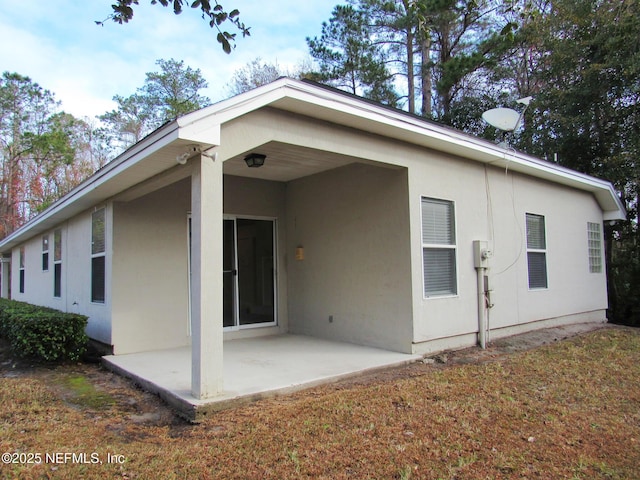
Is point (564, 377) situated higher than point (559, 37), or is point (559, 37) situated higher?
point (559, 37)

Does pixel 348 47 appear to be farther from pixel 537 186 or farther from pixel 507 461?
pixel 507 461

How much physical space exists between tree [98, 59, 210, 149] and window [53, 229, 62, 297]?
14163mm

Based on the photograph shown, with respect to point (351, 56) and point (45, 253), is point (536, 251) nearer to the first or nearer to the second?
point (45, 253)

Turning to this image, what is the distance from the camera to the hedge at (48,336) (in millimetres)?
5852

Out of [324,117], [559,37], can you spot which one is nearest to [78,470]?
[324,117]

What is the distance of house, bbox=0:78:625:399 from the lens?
4.43 metres

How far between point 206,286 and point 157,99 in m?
21.2

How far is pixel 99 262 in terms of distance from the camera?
689cm

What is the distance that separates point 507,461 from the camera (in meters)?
3.03

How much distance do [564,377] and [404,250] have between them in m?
2.32

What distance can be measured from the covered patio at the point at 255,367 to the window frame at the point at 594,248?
6058 millimetres

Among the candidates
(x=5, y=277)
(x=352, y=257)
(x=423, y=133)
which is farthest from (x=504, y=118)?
(x=5, y=277)

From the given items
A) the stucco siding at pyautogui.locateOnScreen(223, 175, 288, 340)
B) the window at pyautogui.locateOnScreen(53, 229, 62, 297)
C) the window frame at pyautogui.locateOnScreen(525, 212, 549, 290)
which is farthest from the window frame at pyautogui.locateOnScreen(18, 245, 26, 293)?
the window frame at pyautogui.locateOnScreen(525, 212, 549, 290)

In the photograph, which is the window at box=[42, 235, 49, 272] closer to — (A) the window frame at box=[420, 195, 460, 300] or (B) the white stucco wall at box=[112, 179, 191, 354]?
(B) the white stucco wall at box=[112, 179, 191, 354]
